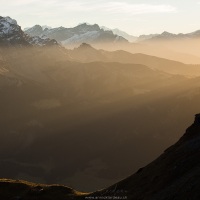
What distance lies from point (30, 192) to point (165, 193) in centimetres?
4210

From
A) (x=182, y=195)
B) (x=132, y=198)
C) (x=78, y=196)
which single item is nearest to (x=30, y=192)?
(x=78, y=196)

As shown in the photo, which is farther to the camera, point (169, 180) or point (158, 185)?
point (158, 185)

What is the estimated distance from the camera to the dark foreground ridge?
64562 millimetres

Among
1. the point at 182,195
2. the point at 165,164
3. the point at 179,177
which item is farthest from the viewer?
the point at 165,164

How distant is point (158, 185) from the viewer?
75.2 metres

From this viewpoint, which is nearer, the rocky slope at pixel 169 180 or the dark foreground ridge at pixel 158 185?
the rocky slope at pixel 169 180

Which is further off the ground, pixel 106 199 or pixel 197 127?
pixel 197 127

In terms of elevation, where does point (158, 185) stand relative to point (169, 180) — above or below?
below

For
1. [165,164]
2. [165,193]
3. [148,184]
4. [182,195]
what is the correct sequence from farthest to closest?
[165,164] < [148,184] < [165,193] < [182,195]

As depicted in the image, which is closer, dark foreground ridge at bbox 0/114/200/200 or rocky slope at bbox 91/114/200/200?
rocky slope at bbox 91/114/200/200

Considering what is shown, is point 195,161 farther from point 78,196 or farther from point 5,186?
point 5,186

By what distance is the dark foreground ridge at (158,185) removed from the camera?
64.6 meters

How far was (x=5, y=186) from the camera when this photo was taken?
10425 centimetres

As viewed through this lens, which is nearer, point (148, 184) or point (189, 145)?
point (148, 184)
